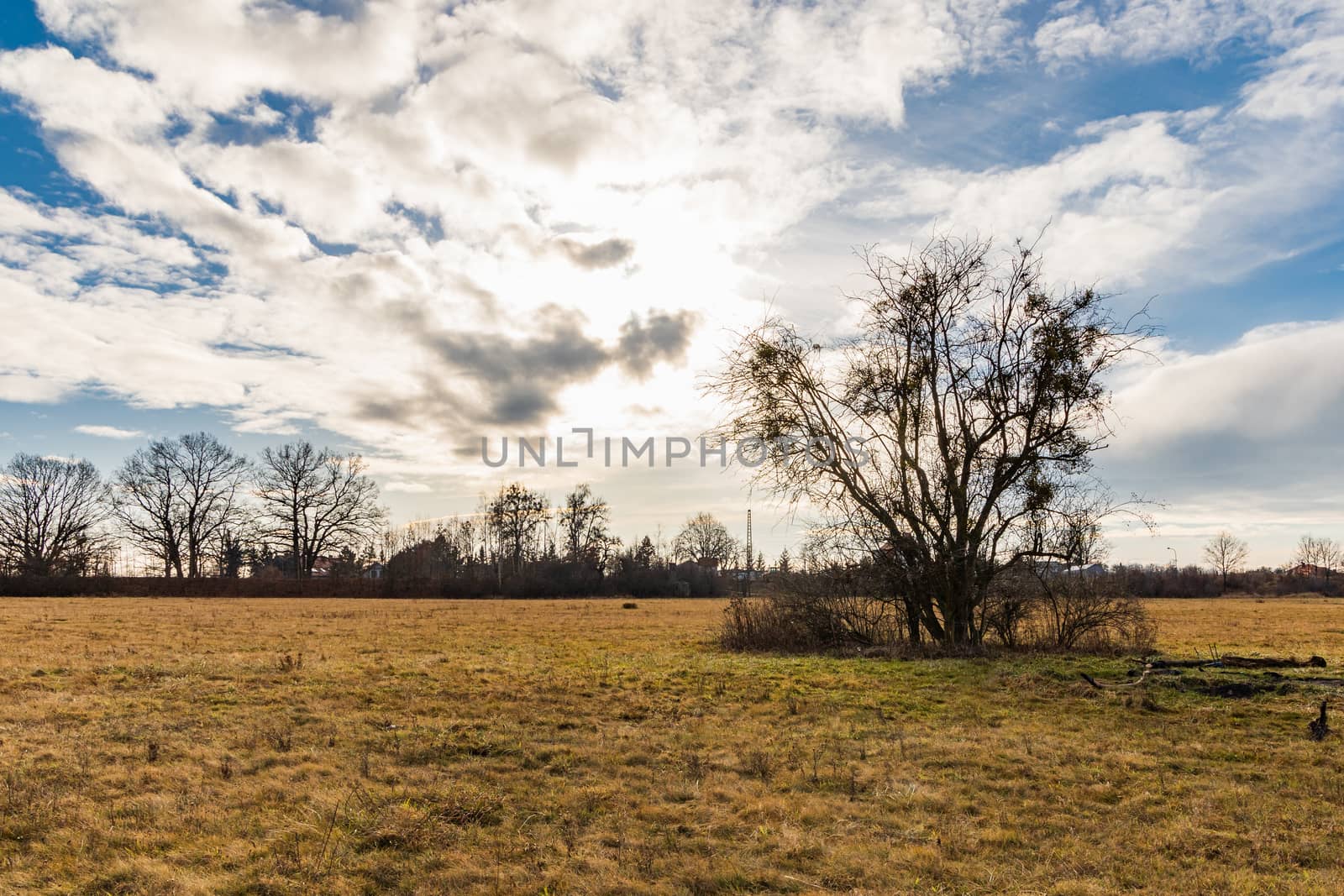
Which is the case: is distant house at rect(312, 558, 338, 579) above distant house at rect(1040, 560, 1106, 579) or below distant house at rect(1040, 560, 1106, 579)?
below

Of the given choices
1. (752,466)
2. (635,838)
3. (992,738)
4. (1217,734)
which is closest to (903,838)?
(635,838)

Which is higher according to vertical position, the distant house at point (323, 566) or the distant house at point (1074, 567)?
the distant house at point (1074, 567)

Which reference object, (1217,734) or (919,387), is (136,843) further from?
(919,387)

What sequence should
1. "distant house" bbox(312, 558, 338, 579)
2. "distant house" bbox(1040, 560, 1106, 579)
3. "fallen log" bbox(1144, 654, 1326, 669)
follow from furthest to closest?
"distant house" bbox(312, 558, 338, 579)
"distant house" bbox(1040, 560, 1106, 579)
"fallen log" bbox(1144, 654, 1326, 669)

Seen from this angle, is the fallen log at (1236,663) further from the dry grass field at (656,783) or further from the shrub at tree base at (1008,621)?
the shrub at tree base at (1008,621)

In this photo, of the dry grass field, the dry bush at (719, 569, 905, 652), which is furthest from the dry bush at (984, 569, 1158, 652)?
the dry grass field

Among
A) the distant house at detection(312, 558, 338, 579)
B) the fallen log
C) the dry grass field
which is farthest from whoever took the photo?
the distant house at detection(312, 558, 338, 579)

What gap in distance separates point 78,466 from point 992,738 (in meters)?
77.9

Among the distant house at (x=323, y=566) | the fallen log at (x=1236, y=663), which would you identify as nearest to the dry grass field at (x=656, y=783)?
the fallen log at (x=1236, y=663)

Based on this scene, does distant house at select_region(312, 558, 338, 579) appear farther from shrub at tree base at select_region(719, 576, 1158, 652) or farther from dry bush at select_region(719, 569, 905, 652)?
shrub at tree base at select_region(719, 576, 1158, 652)

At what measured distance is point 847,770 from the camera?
782 cm

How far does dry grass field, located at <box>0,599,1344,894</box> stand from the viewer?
5285mm

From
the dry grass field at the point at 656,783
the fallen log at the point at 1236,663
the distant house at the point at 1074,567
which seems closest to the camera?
the dry grass field at the point at 656,783

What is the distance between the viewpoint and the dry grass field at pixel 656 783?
17.3ft
